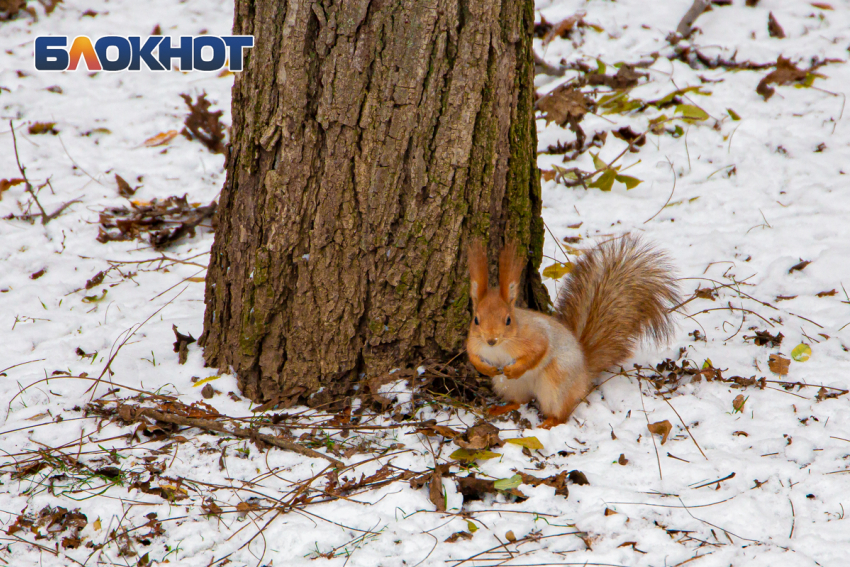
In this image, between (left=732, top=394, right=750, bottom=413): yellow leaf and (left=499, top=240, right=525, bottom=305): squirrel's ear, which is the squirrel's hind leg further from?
(left=732, top=394, right=750, bottom=413): yellow leaf

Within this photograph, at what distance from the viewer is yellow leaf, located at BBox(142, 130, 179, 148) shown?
4230 mm

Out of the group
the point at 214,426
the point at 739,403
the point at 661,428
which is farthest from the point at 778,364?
the point at 214,426

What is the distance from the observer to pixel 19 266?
3.24m

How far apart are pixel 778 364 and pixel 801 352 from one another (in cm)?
13

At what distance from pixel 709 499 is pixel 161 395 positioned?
5.71ft

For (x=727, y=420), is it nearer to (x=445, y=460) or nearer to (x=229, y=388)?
(x=445, y=460)

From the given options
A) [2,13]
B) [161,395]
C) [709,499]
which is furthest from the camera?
[2,13]

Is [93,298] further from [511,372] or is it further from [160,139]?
[511,372]

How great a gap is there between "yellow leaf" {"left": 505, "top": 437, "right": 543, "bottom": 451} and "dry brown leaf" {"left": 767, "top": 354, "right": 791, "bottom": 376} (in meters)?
0.92

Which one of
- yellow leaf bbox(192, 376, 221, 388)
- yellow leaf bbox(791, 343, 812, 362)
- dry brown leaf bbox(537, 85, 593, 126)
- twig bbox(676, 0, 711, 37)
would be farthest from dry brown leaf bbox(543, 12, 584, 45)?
yellow leaf bbox(192, 376, 221, 388)

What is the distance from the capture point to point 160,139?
4250 mm

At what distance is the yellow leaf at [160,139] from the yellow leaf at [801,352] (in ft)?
11.8

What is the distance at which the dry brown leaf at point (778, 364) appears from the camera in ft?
7.79

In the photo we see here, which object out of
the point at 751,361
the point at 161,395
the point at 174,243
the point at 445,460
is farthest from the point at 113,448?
the point at 751,361
